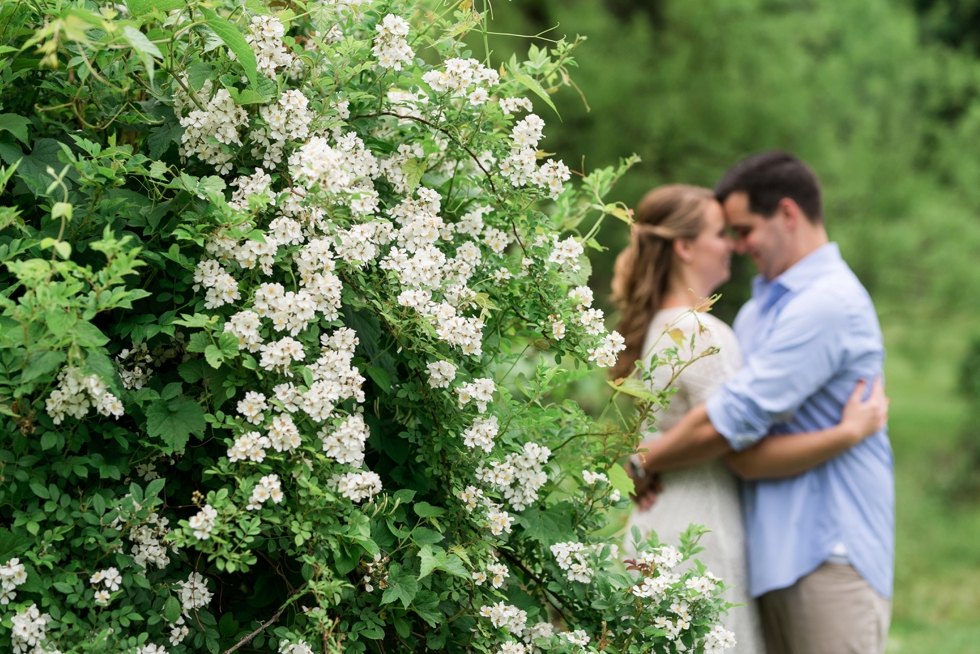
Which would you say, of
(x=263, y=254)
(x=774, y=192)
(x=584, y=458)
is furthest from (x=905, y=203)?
(x=263, y=254)

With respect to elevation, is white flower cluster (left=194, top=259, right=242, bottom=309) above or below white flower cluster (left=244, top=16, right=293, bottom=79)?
below

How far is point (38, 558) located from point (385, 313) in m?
0.63

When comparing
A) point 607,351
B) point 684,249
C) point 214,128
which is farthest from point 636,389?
point 684,249

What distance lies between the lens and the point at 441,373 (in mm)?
1522

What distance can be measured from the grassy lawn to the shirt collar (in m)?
4.89

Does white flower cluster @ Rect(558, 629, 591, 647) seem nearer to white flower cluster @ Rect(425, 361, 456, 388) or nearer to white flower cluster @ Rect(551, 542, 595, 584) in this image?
white flower cluster @ Rect(551, 542, 595, 584)

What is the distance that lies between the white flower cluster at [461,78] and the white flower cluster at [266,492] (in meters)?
0.74

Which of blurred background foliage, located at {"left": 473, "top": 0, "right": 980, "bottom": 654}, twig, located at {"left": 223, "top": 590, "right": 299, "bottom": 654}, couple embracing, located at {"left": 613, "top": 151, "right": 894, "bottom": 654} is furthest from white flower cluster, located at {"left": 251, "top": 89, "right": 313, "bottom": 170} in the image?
blurred background foliage, located at {"left": 473, "top": 0, "right": 980, "bottom": 654}

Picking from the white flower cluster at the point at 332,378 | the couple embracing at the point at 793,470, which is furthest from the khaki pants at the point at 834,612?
the white flower cluster at the point at 332,378

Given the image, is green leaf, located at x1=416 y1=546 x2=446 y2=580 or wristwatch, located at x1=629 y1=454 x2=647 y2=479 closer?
green leaf, located at x1=416 y1=546 x2=446 y2=580

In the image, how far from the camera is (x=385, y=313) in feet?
4.80

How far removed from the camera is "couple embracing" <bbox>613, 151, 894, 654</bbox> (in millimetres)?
2943

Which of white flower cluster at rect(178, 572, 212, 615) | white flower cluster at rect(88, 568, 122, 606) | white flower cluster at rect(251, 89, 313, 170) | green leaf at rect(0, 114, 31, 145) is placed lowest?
white flower cluster at rect(178, 572, 212, 615)

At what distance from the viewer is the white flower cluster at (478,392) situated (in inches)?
60.4
